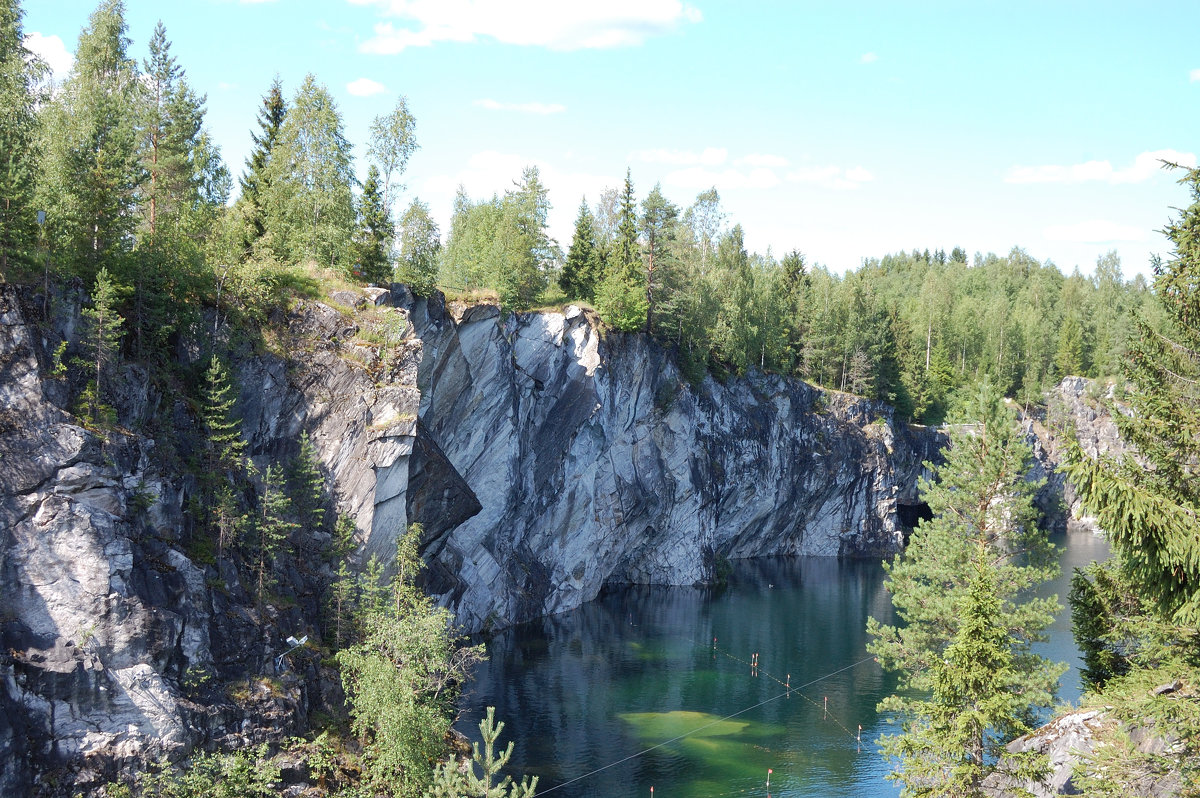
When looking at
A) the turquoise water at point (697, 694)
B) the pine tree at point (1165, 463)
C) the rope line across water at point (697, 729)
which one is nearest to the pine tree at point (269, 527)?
the turquoise water at point (697, 694)

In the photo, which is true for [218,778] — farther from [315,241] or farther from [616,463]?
[616,463]

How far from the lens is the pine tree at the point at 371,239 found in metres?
47.0

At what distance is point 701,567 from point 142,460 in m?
57.0

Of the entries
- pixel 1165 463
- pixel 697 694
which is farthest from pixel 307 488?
pixel 1165 463

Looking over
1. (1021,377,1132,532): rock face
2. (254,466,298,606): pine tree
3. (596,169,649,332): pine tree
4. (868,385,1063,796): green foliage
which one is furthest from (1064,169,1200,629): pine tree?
(1021,377,1132,532): rock face

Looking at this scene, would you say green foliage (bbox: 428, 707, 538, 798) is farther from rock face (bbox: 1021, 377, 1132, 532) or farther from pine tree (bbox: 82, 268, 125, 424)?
rock face (bbox: 1021, 377, 1132, 532)

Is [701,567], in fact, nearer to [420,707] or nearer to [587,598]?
[587,598]

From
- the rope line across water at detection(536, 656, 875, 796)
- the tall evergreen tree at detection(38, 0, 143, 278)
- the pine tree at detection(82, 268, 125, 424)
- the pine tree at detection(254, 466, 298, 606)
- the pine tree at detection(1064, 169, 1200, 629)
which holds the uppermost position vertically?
the tall evergreen tree at detection(38, 0, 143, 278)

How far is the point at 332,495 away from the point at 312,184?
17.7m

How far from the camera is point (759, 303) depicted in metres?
88.2

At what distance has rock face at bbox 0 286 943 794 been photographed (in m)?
27.3

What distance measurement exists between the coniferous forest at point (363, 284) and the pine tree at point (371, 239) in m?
0.13

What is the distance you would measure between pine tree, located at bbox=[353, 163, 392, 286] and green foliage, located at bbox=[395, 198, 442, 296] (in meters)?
1.20

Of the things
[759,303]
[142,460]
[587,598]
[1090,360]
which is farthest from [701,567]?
[1090,360]
